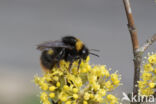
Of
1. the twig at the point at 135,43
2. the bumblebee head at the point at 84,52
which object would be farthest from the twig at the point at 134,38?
the bumblebee head at the point at 84,52

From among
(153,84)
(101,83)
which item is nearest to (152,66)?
(153,84)

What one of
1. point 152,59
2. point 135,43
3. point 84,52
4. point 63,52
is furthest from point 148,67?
point 63,52

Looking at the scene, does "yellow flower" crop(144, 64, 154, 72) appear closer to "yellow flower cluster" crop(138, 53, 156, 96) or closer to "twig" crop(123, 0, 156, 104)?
"yellow flower cluster" crop(138, 53, 156, 96)

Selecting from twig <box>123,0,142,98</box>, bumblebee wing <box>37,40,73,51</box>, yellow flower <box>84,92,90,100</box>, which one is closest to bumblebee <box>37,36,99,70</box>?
bumblebee wing <box>37,40,73,51</box>

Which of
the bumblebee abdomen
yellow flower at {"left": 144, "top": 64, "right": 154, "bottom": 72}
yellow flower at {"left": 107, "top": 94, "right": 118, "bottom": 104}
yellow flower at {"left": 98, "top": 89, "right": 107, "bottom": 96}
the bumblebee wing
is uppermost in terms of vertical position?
the bumblebee wing

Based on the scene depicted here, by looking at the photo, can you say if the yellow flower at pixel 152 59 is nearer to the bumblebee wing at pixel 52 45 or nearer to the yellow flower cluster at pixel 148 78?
the yellow flower cluster at pixel 148 78
